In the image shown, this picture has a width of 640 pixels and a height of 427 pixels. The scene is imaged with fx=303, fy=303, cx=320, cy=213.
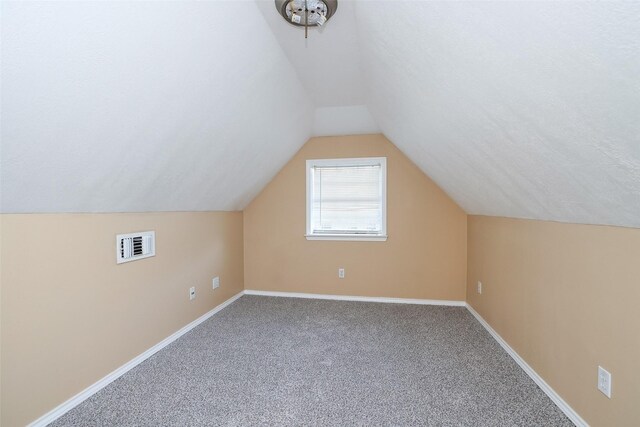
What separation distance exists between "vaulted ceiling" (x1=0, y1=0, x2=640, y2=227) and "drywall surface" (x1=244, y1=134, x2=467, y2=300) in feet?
3.50

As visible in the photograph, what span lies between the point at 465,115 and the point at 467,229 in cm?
236

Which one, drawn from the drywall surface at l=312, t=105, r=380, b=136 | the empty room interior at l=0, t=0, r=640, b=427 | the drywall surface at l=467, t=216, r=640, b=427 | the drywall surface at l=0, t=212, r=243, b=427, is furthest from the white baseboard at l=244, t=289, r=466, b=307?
the drywall surface at l=312, t=105, r=380, b=136

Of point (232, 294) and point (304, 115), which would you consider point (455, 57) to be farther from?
point (232, 294)

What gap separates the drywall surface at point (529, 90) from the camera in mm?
875

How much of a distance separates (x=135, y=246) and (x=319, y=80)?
6.88 ft

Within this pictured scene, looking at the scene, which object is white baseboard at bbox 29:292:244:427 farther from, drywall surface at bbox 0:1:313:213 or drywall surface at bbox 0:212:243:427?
drywall surface at bbox 0:1:313:213

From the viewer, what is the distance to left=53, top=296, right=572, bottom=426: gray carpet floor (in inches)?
69.8

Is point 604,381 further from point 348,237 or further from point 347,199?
point 347,199

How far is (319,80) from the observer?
9.16 feet

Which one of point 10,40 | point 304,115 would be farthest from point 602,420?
point 304,115

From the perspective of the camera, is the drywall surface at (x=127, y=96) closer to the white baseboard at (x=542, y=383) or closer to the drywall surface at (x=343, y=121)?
the drywall surface at (x=343, y=121)

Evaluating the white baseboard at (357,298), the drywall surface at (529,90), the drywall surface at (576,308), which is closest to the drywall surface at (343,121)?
the drywall surface at (529,90)

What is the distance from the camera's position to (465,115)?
1.71 metres

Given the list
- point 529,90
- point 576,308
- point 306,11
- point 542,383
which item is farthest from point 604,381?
point 306,11
